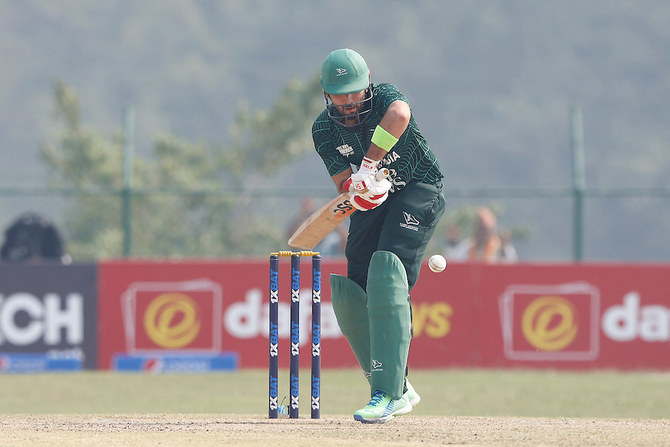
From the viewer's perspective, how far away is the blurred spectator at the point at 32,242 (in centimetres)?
1348

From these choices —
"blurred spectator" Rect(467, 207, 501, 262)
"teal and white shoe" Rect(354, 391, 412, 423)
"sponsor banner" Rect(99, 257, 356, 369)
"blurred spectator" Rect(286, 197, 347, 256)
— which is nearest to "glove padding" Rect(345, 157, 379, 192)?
"teal and white shoe" Rect(354, 391, 412, 423)

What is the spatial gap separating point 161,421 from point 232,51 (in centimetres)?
7858

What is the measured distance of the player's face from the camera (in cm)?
644

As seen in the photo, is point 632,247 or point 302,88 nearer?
point 302,88

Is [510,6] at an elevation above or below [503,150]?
above

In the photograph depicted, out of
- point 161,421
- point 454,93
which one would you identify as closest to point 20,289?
point 161,421

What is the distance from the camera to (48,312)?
12570 millimetres

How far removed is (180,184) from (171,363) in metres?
16.5

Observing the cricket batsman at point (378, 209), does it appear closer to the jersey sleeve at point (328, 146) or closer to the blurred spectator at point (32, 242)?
the jersey sleeve at point (328, 146)

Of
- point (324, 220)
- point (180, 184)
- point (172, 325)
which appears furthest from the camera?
point (180, 184)

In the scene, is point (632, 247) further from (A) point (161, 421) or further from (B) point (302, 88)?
(A) point (161, 421)

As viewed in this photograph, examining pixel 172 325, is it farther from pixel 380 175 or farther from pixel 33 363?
pixel 380 175

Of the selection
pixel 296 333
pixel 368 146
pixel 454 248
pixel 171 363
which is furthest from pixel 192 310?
pixel 368 146

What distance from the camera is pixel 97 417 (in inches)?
283
